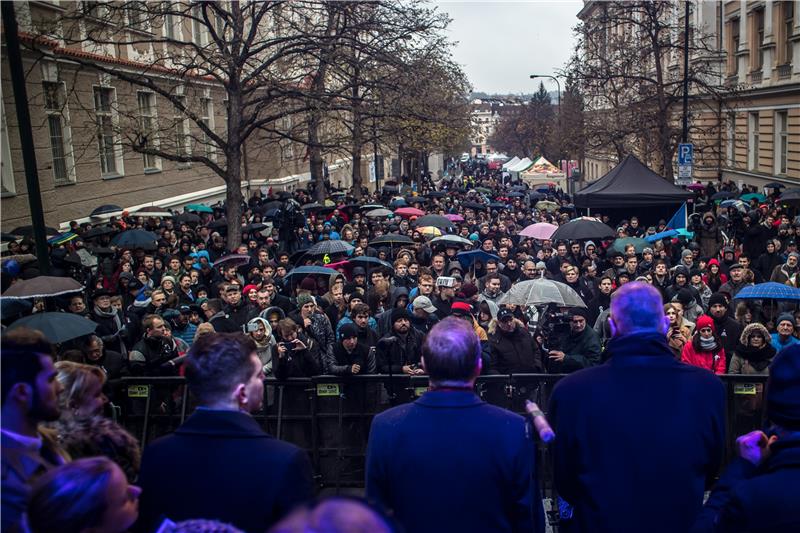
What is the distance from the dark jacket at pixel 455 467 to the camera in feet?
9.95

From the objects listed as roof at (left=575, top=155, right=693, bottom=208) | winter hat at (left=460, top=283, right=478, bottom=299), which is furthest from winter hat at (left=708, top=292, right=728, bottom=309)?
roof at (left=575, top=155, right=693, bottom=208)

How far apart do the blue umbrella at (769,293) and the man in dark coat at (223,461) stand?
814 centimetres

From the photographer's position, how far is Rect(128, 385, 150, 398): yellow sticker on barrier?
705cm

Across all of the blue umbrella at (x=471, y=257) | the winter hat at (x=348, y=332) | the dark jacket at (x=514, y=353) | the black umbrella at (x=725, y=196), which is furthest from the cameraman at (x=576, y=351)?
the black umbrella at (x=725, y=196)

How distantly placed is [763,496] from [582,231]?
501 inches

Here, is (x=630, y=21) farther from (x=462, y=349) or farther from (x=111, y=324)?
(x=462, y=349)

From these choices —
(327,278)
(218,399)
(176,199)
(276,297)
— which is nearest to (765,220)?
(327,278)

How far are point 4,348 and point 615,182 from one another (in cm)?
1873

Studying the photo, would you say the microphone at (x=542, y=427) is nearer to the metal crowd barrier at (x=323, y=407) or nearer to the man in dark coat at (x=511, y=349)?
the metal crowd barrier at (x=323, y=407)

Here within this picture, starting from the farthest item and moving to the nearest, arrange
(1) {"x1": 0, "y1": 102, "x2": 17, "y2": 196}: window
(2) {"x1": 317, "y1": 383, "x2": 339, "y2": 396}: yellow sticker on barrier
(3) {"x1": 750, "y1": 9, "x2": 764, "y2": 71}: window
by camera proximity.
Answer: (3) {"x1": 750, "y1": 9, "x2": 764, "y2": 71}: window
(1) {"x1": 0, "y1": 102, "x2": 17, "y2": 196}: window
(2) {"x1": 317, "y1": 383, "x2": 339, "y2": 396}: yellow sticker on barrier

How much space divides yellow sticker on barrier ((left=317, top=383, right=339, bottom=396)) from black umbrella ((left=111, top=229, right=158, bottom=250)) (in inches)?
403

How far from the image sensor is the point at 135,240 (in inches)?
631

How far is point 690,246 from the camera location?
14.8 metres

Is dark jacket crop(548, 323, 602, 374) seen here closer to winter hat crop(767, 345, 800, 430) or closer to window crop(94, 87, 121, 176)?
winter hat crop(767, 345, 800, 430)
